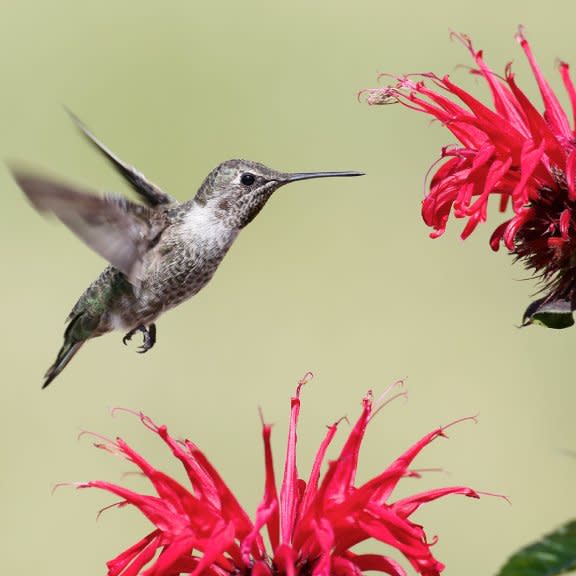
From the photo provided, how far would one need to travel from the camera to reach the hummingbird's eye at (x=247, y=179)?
74.0 inches

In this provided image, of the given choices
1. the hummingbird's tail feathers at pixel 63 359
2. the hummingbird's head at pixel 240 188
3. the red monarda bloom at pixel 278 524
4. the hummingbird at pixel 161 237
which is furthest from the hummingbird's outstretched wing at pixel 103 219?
the red monarda bloom at pixel 278 524

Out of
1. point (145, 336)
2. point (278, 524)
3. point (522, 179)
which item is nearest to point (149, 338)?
point (145, 336)

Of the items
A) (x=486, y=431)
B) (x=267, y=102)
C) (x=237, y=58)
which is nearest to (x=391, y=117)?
(x=267, y=102)

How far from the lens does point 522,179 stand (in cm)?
141

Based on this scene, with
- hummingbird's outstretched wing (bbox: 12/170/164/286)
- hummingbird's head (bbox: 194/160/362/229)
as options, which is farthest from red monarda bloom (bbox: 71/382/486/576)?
hummingbird's head (bbox: 194/160/362/229)

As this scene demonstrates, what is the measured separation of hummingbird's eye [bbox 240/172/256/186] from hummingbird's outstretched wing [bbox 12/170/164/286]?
16cm


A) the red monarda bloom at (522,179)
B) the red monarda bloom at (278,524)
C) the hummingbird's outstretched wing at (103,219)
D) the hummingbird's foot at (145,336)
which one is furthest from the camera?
the hummingbird's foot at (145,336)

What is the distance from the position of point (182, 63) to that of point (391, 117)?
1.35 m

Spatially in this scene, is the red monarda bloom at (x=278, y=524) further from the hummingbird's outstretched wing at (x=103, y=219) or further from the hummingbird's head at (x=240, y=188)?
the hummingbird's head at (x=240, y=188)

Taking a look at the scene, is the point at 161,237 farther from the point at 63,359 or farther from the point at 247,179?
the point at 63,359

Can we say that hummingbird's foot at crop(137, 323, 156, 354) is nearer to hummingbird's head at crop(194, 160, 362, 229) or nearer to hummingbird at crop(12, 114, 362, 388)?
hummingbird at crop(12, 114, 362, 388)

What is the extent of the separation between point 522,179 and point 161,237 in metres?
0.73

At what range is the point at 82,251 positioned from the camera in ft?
→ 17.3

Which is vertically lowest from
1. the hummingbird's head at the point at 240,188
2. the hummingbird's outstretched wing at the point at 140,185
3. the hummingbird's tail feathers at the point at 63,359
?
the hummingbird's tail feathers at the point at 63,359
